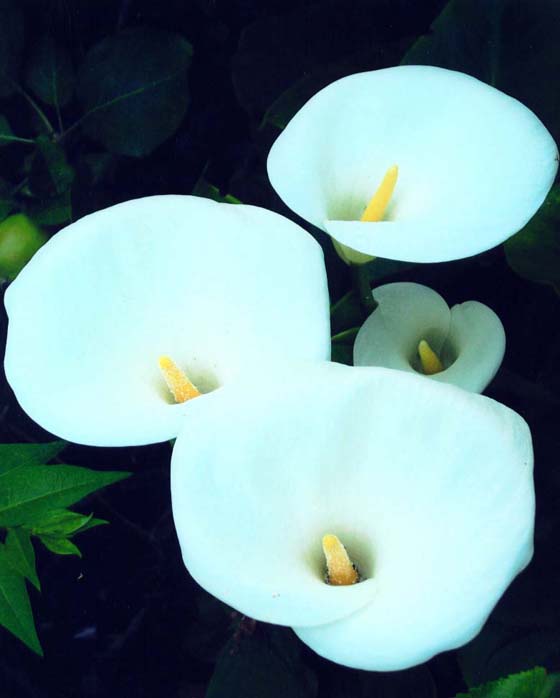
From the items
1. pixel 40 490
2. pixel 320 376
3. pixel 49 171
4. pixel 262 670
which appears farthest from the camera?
pixel 49 171

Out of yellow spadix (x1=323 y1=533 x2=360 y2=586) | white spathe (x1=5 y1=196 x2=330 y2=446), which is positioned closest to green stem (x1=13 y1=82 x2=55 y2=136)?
white spathe (x1=5 y1=196 x2=330 y2=446)

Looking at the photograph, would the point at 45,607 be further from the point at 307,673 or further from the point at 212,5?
the point at 212,5

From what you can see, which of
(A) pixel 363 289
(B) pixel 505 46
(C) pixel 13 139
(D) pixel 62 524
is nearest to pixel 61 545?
(D) pixel 62 524

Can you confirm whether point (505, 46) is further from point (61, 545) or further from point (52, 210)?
point (61, 545)

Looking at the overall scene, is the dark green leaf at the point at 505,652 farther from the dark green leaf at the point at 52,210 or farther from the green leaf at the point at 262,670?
the dark green leaf at the point at 52,210

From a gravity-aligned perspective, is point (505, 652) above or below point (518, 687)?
below

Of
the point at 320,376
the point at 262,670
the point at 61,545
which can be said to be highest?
the point at 320,376

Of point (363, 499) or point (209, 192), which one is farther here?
point (209, 192)
